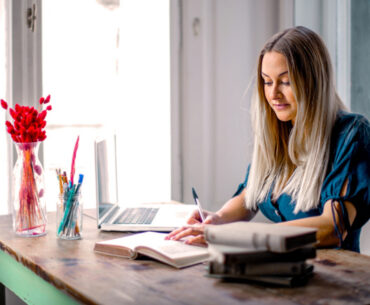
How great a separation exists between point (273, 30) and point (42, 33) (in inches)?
53.1

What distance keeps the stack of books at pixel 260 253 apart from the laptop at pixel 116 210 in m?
0.50

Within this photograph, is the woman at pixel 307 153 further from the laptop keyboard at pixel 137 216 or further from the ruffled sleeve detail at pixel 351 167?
the laptop keyboard at pixel 137 216

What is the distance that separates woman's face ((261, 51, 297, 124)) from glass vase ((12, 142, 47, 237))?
0.75 metres

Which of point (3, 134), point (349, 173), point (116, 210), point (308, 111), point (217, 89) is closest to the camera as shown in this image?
point (349, 173)

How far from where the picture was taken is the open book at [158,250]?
1132 mm

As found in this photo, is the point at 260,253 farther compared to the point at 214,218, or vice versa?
the point at 214,218

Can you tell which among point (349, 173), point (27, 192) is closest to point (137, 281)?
point (27, 192)

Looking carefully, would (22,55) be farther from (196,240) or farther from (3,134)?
(196,240)

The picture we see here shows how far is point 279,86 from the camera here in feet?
5.18

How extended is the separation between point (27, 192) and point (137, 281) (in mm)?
591

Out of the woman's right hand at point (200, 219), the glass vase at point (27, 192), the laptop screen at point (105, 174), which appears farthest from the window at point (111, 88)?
A: the woman's right hand at point (200, 219)

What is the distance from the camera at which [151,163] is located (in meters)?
2.71

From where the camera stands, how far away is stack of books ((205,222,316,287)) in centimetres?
94

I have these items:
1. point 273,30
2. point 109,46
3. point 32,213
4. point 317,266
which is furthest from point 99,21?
point 317,266
